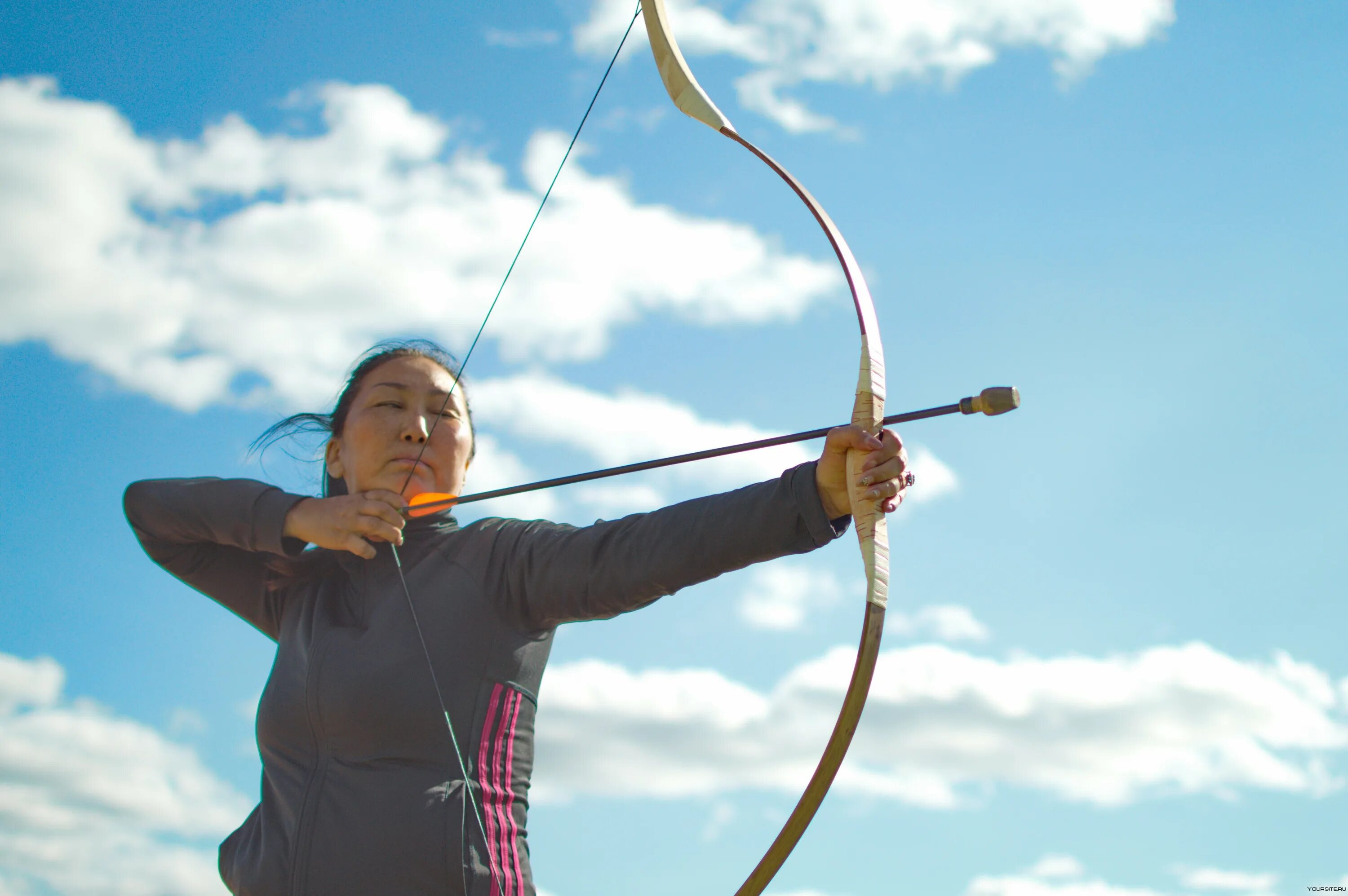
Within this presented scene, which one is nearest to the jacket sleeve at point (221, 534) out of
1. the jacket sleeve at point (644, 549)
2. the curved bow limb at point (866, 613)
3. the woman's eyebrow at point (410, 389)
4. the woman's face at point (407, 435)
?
the woman's face at point (407, 435)

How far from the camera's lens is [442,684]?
1515mm

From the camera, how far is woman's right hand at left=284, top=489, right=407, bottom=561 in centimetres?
169

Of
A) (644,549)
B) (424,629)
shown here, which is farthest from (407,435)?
(644,549)

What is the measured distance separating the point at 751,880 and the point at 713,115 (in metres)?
1.07

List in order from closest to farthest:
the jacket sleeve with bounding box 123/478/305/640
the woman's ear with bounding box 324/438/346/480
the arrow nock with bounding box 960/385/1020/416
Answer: the arrow nock with bounding box 960/385/1020/416
the jacket sleeve with bounding box 123/478/305/640
the woman's ear with bounding box 324/438/346/480

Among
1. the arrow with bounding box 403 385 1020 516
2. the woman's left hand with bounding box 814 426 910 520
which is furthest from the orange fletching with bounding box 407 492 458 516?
the woman's left hand with bounding box 814 426 910 520

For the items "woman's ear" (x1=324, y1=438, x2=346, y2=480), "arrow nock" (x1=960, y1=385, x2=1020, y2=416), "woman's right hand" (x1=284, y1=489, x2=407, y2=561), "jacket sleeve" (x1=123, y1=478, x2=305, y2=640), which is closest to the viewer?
"arrow nock" (x1=960, y1=385, x2=1020, y2=416)

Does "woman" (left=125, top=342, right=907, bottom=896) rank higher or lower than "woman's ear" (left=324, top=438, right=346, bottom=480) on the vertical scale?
lower

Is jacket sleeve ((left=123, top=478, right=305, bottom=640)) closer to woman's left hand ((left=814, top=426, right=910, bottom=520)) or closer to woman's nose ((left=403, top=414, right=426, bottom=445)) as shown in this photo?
woman's nose ((left=403, top=414, right=426, bottom=445))

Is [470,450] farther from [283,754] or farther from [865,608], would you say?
[865,608]

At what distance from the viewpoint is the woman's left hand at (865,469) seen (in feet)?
4.21

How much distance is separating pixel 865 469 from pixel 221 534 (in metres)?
1.16

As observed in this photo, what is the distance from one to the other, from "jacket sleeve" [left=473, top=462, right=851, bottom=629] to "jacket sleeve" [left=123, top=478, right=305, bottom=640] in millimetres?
444

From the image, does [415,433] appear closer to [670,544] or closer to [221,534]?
[221,534]
